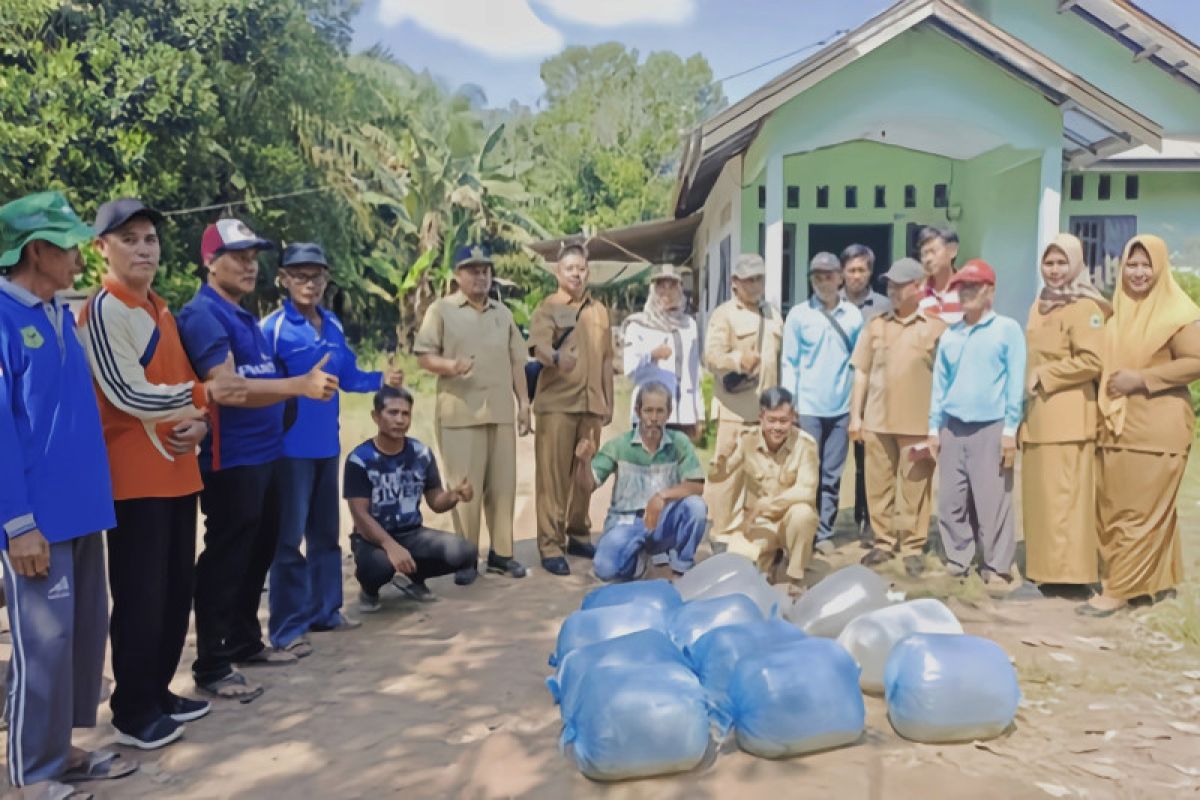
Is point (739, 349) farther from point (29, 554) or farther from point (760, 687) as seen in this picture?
point (29, 554)

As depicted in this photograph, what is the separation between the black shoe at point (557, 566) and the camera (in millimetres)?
5898

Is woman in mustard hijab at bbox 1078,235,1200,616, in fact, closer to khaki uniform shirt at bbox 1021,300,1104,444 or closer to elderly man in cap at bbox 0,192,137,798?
khaki uniform shirt at bbox 1021,300,1104,444

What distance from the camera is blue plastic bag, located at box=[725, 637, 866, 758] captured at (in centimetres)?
327

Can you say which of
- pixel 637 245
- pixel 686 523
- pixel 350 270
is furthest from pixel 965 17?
pixel 350 270

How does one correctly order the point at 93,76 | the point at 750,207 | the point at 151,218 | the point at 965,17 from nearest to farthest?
1. the point at 151,218
2. the point at 965,17
3. the point at 750,207
4. the point at 93,76

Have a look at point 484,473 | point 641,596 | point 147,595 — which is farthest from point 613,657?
point 484,473

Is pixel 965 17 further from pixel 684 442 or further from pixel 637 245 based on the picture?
pixel 637 245

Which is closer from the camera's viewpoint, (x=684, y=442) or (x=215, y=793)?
(x=215, y=793)

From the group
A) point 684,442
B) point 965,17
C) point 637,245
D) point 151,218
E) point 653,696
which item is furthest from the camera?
point 637,245

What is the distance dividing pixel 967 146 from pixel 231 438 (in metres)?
9.36

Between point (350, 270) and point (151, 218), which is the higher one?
point (350, 270)

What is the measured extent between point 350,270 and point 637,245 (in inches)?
243

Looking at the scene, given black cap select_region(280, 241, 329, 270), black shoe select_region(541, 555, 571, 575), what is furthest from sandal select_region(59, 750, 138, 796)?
black shoe select_region(541, 555, 571, 575)

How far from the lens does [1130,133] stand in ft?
30.1
